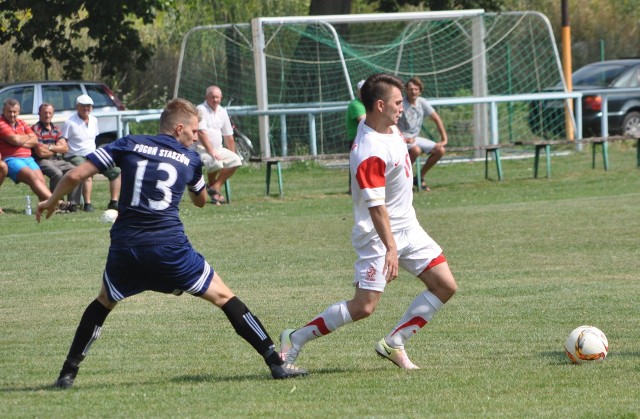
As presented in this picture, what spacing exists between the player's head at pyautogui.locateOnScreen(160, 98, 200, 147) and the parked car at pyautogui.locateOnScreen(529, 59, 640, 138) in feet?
62.3

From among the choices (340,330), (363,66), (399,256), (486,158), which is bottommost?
(340,330)

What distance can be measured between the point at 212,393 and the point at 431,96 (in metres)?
20.3

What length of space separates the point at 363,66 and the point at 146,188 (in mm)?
18484

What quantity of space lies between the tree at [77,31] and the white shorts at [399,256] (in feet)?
66.7

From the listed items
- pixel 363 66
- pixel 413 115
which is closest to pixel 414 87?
pixel 413 115

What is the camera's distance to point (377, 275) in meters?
6.64

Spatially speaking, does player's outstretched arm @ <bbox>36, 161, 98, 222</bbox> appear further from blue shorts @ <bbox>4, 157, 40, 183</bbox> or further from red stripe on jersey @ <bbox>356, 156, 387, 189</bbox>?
blue shorts @ <bbox>4, 157, 40, 183</bbox>

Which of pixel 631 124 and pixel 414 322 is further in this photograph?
pixel 631 124

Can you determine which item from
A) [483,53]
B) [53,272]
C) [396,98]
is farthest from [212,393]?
[483,53]

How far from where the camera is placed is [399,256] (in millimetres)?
6758

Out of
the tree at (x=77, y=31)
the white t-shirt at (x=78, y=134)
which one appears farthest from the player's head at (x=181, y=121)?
the tree at (x=77, y=31)

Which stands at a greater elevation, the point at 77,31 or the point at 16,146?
the point at 77,31

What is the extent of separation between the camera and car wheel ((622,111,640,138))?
1027 inches

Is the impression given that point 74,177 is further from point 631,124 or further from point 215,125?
point 631,124
